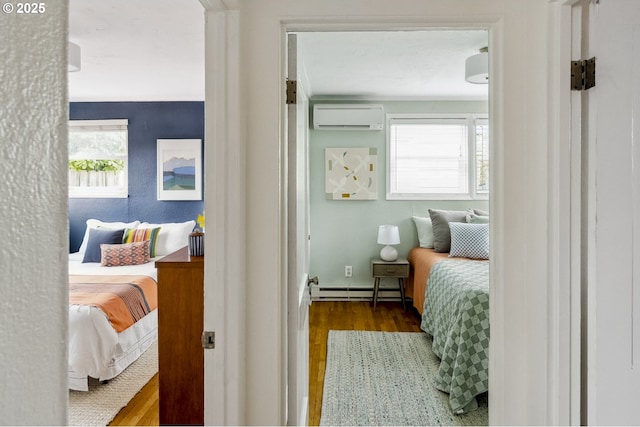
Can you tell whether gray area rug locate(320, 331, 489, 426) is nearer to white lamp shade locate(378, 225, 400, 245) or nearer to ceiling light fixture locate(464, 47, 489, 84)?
white lamp shade locate(378, 225, 400, 245)

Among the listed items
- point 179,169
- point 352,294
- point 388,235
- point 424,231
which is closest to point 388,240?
point 388,235

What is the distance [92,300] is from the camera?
2.94 meters

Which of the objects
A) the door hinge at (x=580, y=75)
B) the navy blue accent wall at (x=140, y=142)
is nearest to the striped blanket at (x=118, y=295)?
the navy blue accent wall at (x=140, y=142)

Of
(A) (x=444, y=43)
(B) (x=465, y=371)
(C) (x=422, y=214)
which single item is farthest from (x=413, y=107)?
(B) (x=465, y=371)

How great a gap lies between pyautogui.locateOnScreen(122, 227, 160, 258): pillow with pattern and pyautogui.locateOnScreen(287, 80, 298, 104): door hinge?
3.69m

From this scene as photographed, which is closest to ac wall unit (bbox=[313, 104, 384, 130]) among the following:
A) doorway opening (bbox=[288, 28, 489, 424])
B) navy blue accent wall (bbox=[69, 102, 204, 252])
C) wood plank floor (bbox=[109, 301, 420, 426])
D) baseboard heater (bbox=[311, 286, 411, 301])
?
doorway opening (bbox=[288, 28, 489, 424])

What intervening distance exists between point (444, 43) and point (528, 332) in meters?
2.48

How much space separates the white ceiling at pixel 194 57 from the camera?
8.78 ft

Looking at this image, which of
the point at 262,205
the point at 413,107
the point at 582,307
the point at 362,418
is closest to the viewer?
the point at 582,307

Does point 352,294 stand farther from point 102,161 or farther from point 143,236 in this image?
point 102,161

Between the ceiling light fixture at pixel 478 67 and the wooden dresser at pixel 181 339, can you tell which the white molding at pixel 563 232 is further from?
the ceiling light fixture at pixel 478 67

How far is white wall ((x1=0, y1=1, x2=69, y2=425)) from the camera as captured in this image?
0.29 m

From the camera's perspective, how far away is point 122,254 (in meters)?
4.30

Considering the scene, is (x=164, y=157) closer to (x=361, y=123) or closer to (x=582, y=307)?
(x=361, y=123)
